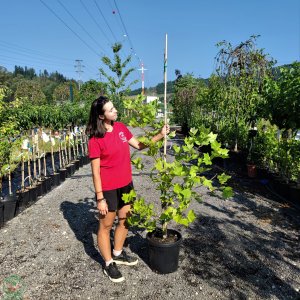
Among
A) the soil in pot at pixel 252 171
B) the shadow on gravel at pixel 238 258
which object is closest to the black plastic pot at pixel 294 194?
Answer: the shadow on gravel at pixel 238 258

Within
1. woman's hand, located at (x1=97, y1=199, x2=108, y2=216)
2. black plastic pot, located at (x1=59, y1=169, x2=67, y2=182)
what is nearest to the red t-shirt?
woman's hand, located at (x1=97, y1=199, x2=108, y2=216)

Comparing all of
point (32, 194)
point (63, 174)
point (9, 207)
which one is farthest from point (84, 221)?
point (63, 174)

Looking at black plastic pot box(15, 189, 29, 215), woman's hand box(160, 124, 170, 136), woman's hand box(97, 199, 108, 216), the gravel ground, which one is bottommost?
the gravel ground

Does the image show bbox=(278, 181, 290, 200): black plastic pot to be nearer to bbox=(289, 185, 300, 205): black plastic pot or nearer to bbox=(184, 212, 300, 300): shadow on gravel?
bbox=(289, 185, 300, 205): black plastic pot

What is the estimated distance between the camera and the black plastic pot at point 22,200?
4535 millimetres

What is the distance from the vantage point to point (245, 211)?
455 centimetres

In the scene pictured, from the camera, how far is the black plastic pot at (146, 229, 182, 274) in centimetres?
275

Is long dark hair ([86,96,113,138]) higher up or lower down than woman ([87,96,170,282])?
higher up

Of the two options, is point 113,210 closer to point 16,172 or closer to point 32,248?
point 32,248

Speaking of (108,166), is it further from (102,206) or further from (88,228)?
(88,228)

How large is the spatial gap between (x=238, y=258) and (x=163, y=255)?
89cm

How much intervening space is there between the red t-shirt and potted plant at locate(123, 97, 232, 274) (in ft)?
0.48

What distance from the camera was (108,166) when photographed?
2646mm

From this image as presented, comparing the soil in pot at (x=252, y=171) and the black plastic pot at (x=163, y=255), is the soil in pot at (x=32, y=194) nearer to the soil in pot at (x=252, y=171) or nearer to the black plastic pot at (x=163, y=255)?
the black plastic pot at (x=163, y=255)
